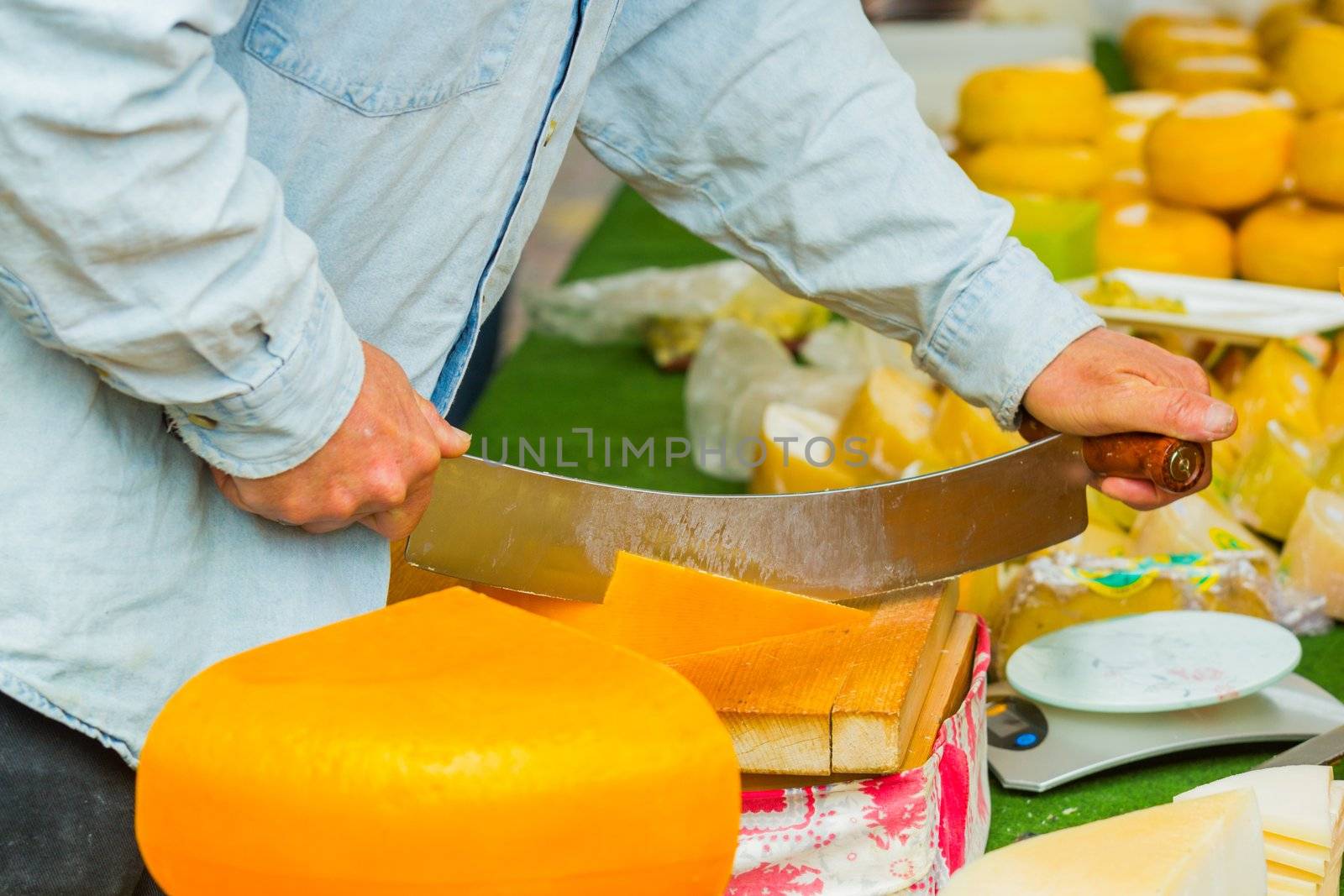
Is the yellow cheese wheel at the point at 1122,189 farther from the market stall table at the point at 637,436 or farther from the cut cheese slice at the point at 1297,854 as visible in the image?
the cut cheese slice at the point at 1297,854

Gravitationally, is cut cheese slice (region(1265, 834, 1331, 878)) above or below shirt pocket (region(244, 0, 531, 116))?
below

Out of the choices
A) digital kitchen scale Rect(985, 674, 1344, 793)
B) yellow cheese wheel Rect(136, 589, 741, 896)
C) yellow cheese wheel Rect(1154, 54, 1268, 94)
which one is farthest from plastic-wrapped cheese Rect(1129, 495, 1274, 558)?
yellow cheese wheel Rect(1154, 54, 1268, 94)

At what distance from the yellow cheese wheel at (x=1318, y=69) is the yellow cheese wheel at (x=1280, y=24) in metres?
0.84

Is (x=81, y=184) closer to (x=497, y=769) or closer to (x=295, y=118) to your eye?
(x=295, y=118)

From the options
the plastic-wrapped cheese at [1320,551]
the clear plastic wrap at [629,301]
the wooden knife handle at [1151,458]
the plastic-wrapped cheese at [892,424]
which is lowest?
the clear plastic wrap at [629,301]

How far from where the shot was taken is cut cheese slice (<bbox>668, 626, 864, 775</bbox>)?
970 millimetres

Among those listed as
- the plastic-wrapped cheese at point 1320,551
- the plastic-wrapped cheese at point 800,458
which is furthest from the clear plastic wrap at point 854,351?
the plastic-wrapped cheese at point 1320,551

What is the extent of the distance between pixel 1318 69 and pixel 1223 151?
1.47 feet

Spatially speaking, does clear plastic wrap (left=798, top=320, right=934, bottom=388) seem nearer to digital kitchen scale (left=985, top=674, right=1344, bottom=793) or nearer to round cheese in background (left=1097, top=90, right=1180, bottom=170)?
round cheese in background (left=1097, top=90, right=1180, bottom=170)

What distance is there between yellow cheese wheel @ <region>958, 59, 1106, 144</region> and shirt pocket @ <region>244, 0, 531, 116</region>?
168 centimetres

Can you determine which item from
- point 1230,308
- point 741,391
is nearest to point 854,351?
point 741,391

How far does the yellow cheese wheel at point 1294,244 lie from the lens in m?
2.09

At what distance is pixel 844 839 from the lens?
1.00 meters

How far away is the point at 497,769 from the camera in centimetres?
62
